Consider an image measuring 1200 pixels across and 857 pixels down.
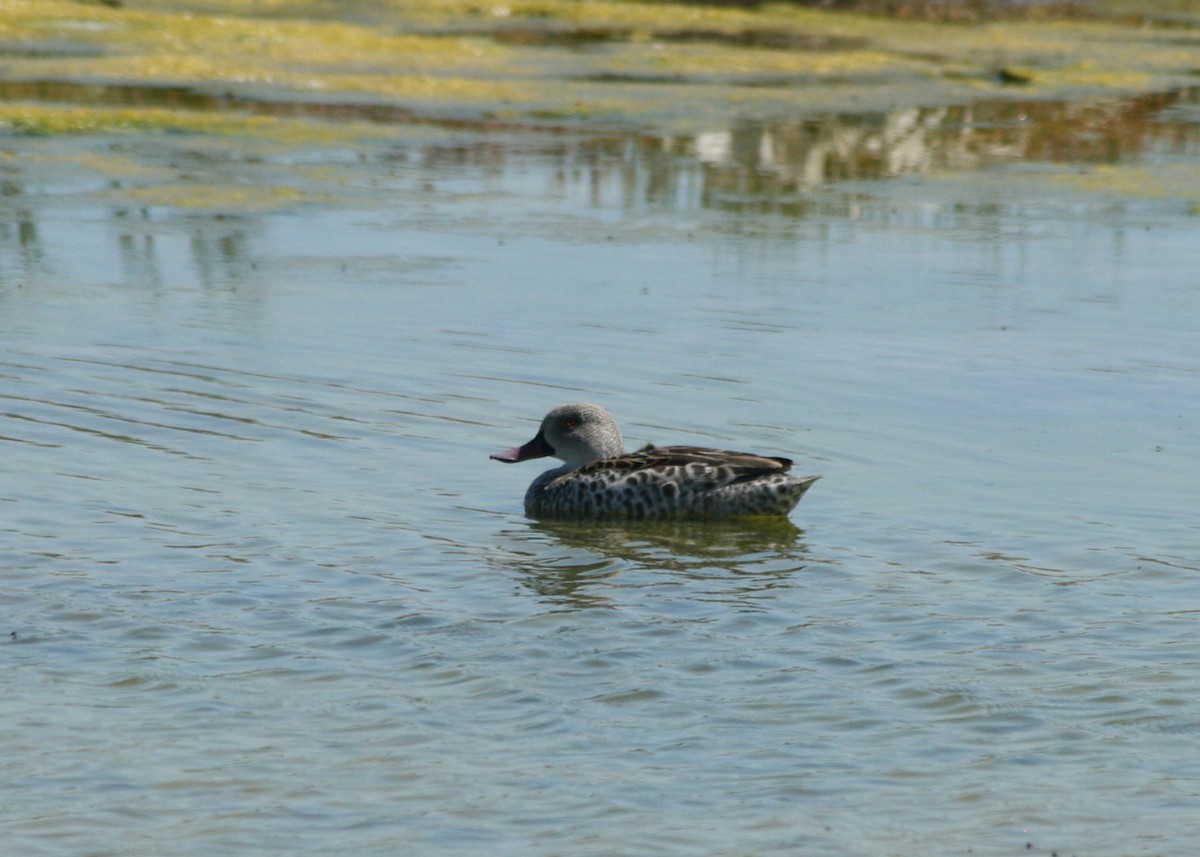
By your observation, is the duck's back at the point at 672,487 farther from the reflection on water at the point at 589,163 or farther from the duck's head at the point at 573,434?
the reflection on water at the point at 589,163

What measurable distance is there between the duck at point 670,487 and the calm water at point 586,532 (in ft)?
0.50

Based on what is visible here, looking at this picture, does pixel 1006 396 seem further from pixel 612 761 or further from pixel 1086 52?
pixel 1086 52

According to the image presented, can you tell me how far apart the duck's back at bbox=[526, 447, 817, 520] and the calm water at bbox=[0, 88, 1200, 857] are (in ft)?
0.49

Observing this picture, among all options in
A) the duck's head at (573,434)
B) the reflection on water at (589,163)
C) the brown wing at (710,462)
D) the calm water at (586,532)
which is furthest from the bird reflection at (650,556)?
the reflection on water at (589,163)

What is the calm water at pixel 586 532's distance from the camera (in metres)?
5.32

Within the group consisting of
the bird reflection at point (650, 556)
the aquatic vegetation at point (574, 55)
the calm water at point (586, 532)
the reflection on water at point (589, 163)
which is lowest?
the bird reflection at point (650, 556)

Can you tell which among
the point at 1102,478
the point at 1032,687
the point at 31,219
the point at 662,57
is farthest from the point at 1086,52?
the point at 1032,687

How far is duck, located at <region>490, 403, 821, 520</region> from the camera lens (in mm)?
8703

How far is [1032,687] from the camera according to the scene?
6223 mm

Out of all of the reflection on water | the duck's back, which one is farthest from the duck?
the reflection on water

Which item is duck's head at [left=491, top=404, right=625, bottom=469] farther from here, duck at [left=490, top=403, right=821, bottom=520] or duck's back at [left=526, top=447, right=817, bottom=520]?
duck's back at [left=526, top=447, right=817, bottom=520]

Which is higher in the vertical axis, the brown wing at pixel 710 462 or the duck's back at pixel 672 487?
the brown wing at pixel 710 462

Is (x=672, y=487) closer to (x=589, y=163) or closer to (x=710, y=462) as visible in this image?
(x=710, y=462)

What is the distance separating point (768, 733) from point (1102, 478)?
13.0 ft
